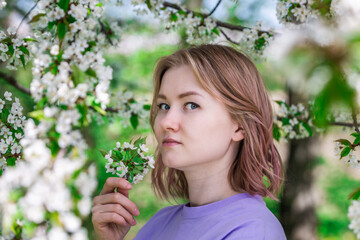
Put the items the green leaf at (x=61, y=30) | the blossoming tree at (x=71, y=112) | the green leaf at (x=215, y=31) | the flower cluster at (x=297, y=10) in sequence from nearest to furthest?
the blossoming tree at (x=71, y=112), the green leaf at (x=61, y=30), the flower cluster at (x=297, y=10), the green leaf at (x=215, y=31)

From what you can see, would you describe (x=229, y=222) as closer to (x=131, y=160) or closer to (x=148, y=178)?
(x=131, y=160)

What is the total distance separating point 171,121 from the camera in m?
1.32

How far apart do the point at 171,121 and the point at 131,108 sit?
4.33 ft

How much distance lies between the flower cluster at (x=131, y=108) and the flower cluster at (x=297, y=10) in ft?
3.28

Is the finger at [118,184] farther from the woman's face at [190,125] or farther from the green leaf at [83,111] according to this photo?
the green leaf at [83,111]

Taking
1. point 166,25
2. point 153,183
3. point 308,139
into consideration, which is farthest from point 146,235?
point 308,139

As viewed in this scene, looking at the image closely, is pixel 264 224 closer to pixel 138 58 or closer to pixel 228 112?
pixel 228 112

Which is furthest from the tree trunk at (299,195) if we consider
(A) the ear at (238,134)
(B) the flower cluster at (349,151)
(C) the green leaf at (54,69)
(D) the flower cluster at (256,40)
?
(C) the green leaf at (54,69)

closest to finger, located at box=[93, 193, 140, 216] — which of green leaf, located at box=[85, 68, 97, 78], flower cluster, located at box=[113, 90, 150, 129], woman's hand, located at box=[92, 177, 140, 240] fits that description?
woman's hand, located at box=[92, 177, 140, 240]

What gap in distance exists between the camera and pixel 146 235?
5.36ft

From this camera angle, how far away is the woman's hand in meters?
1.39

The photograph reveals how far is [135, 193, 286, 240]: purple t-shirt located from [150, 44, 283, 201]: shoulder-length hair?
0.09m

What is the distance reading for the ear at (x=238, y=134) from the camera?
146 cm

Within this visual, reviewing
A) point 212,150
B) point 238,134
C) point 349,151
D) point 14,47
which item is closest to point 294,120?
point 349,151
